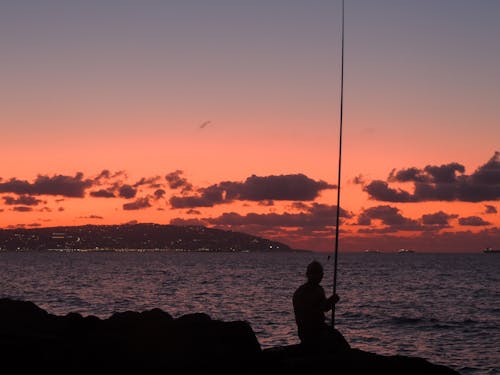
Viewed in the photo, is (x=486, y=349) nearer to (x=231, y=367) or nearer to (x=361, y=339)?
(x=361, y=339)

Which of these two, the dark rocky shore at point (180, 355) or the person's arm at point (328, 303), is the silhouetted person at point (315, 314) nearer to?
the person's arm at point (328, 303)

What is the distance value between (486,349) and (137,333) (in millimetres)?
20820

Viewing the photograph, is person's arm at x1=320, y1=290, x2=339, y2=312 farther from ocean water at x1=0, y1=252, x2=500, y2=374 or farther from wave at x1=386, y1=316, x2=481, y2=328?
wave at x1=386, y1=316, x2=481, y2=328

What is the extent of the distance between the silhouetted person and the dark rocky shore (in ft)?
0.93

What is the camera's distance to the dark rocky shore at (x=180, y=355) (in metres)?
10.5

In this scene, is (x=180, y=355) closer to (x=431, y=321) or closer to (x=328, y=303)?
(x=328, y=303)

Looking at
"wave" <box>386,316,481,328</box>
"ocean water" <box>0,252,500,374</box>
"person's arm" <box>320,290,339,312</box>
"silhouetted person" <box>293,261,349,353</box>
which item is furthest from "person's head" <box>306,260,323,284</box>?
"wave" <box>386,316,481,328</box>

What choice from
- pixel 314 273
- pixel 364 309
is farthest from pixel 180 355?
pixel 364 309

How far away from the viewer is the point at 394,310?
45.9 metres

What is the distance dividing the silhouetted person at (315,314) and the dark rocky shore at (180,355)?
28 cm

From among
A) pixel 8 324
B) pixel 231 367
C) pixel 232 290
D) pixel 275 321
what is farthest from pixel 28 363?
pixel 232 290

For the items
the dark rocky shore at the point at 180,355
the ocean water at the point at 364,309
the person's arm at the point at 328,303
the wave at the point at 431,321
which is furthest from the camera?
the wave at the point at 431,321

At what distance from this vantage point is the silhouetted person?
11.4 m

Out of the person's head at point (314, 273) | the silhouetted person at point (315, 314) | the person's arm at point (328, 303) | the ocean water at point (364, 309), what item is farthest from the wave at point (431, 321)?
the person's head at point (314, 273)
